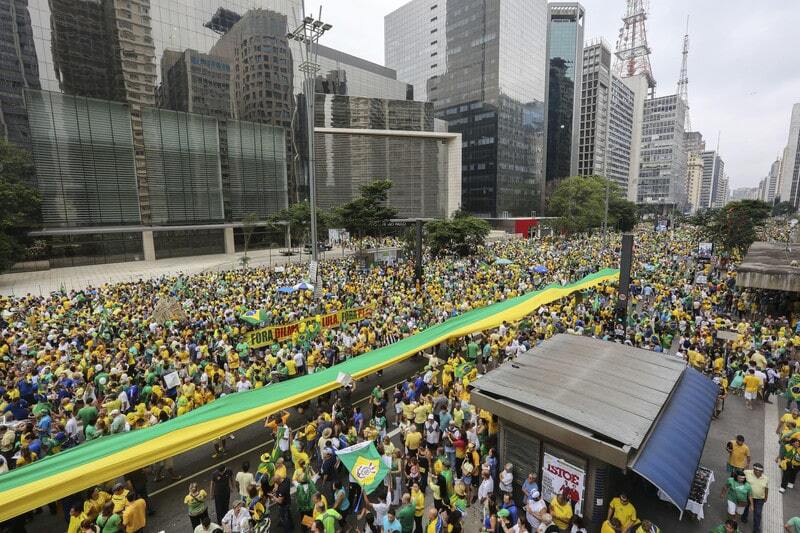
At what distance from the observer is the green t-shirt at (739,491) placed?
756cm

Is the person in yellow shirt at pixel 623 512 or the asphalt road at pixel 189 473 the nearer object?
the person in yellow shirt at pixel 623 512

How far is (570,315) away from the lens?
19125 millimetres

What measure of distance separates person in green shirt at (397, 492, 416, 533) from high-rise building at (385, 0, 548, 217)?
3306 inches

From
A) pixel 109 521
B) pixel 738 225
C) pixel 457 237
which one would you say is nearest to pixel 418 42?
pixel 457 237

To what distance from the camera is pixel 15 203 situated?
A: 3581cm

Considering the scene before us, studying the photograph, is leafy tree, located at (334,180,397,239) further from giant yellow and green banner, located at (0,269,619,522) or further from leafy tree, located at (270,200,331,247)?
giant yellow and green banner, located at (0,269,619,522)

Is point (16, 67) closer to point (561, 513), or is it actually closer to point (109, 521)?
point (109, 521)

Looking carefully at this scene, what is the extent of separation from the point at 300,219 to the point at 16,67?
30.2 m

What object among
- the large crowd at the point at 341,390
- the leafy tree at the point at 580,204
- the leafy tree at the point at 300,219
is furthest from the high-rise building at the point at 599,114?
the large crowd at the point at 341,390

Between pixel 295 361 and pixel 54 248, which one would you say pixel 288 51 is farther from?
pixel 295 361

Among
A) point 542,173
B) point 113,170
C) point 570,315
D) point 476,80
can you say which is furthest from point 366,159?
point 570,315

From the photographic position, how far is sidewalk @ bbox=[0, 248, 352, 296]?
34.0m

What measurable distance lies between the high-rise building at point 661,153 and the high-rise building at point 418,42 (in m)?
104

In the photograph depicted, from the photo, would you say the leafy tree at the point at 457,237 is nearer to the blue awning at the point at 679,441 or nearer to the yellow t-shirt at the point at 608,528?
the blue awning at the point at 679,441
